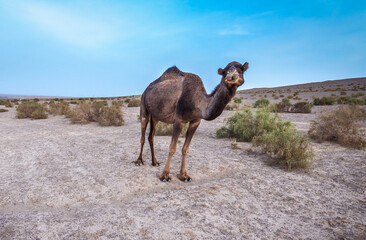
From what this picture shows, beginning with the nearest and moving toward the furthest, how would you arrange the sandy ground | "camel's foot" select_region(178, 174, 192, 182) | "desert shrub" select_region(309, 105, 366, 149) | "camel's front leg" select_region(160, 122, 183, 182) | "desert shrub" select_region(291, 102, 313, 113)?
1. the sandy ground
2. "camel's front leg" select_region(160, 122, 183, 182)
3. "camel's foot" select_region(178, 174, 192, 182)
4. "desert shrub" select_region(309, 105, 366, 149)
5. "desert shrub" select_region(291, 102, 313, 113)

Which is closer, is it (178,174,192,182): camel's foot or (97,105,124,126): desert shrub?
(178,174,192,182): camel's foot

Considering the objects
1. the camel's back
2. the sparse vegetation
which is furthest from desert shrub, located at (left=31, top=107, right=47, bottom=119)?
the camel's back

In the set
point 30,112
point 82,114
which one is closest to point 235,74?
point 82,114

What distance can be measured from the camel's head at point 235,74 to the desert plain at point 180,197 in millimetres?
1878

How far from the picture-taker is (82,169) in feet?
15.3

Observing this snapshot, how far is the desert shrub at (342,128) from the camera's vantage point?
257 inches

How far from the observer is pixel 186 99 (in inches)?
147

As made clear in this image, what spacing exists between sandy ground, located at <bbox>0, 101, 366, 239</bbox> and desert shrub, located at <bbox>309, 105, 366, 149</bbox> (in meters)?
0.81

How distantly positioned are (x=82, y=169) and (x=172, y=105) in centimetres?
260

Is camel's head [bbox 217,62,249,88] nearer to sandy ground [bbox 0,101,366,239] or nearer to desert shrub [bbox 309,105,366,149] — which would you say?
sandy ground [bbox 0,101,366,239]

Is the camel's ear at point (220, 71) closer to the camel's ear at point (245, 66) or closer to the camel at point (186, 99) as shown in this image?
the camel at point (186, 99)

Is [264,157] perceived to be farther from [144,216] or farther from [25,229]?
[25,229]

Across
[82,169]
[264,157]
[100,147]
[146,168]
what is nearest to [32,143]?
[100,147]

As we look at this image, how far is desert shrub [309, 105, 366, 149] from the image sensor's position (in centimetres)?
652
